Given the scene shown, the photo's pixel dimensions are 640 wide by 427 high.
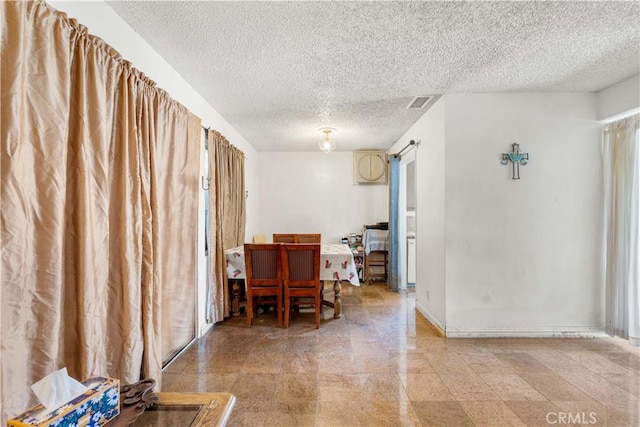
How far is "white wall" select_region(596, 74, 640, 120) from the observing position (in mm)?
2650

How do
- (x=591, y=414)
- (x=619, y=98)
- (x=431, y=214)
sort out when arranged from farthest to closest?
(x=431, y=214) → (x=619, y=98) → (x=591, y=414)

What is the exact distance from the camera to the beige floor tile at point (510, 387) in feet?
6.52

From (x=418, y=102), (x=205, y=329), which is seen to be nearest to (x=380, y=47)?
(x=418, y=102)

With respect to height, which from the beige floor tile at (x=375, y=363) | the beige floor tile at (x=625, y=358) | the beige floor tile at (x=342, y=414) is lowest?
the beige floor tile at (x=625, y=358)

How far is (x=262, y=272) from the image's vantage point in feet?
10.7

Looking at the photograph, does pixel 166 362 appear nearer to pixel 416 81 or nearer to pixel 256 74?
pixel 256 74

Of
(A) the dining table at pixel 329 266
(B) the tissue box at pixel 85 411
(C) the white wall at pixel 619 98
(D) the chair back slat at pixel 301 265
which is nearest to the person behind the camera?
(B) the tissue box at pixel 85 411

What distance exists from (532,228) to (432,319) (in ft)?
4.60

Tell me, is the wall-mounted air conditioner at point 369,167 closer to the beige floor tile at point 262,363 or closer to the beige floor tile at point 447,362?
the beige floor tile at point 447,362

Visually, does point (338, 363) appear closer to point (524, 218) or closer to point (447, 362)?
point (447, 362)

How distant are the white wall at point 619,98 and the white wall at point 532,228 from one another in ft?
0.25

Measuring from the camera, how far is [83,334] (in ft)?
4.64

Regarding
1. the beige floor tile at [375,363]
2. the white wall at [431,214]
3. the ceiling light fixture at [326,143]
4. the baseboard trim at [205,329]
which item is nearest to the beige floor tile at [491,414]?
the beige floor tile at [375,363]

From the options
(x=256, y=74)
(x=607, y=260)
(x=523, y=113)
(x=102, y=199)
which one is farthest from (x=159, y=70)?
(x=607, y=260)
